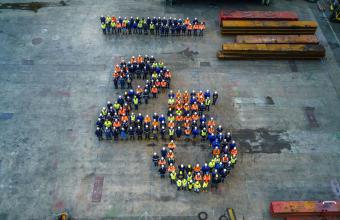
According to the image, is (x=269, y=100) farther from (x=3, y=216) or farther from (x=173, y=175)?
(x=3, y=216)

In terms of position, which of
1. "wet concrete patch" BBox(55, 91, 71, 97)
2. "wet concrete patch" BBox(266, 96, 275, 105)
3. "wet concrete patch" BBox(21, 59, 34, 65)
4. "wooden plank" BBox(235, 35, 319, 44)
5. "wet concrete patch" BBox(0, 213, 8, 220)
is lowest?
"wet concrete patch" BBox(0, 213, 8, 220)

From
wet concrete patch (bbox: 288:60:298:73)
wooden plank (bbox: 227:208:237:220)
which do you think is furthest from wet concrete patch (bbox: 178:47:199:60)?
wooden plank (bbox: 227:208:237:220)

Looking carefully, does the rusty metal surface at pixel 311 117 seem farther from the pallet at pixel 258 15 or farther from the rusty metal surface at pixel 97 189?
the rusty metal surface at pixel 97 189

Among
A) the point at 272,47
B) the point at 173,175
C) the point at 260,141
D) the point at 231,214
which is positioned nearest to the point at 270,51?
the point at 272,47

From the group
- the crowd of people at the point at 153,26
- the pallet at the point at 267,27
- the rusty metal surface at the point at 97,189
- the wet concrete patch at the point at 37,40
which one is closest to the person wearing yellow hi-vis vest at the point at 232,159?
the rusty metal surface at the point at 97,189

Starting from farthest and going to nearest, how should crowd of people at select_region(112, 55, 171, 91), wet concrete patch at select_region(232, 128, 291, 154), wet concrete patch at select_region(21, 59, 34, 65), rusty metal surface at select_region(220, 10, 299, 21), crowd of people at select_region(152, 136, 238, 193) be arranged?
rusty metal surface at select_region(220, 10, 299, 21)
wet concrete patch at select_region(21, 59, 34, 65)
crowd of people at select_region(112, 55, 171, 91)
wet concrete patch at select_region(232, 128, 291, 154)
crowd of people at select_region(152, 136, 238, 193)

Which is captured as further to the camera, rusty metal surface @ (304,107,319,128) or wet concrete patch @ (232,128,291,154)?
rusty metal surface @ (304,107,319,128)

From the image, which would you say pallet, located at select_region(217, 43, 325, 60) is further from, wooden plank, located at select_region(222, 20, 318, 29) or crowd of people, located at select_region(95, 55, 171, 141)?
crowd of people, located at select_region(95, 55, 171, 141)
